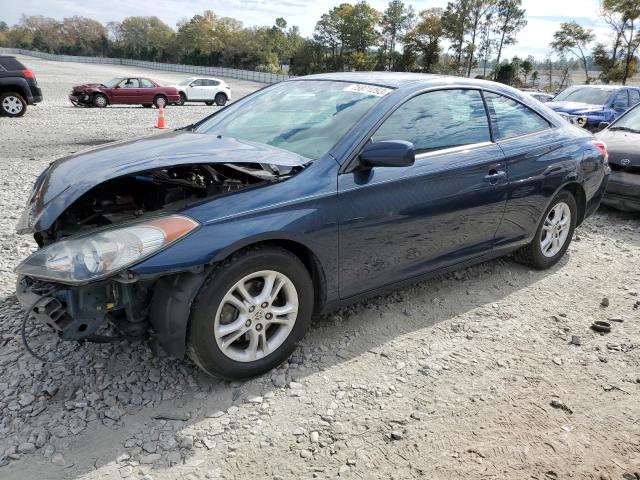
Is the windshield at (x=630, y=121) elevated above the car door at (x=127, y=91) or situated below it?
above

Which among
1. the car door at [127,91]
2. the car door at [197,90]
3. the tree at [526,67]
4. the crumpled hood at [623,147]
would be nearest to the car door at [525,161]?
the crumpled hood at [623,147]

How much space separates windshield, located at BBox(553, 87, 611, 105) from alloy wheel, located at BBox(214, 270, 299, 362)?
13.6 meters

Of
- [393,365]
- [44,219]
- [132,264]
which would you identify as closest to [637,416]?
[393,365]

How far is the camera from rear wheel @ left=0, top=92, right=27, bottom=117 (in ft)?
47.2

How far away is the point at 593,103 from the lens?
13664 millimetres

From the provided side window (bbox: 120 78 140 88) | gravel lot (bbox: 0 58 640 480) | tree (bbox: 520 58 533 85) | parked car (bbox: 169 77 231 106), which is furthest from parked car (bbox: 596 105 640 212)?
tree (bbox: 520 58 533 85)

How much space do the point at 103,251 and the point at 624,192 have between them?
6193 millimetres

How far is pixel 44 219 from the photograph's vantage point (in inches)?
102

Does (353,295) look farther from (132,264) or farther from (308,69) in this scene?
(308,69)

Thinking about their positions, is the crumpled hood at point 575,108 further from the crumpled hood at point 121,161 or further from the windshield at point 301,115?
the crumpled hood at point 121,161

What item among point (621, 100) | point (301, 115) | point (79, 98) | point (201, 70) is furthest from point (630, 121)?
point (201, 70)

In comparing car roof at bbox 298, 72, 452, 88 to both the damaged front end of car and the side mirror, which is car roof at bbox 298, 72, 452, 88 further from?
the damaged front end of car

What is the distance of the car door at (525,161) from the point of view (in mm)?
3928

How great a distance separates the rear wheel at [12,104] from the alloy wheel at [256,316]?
583 inches
